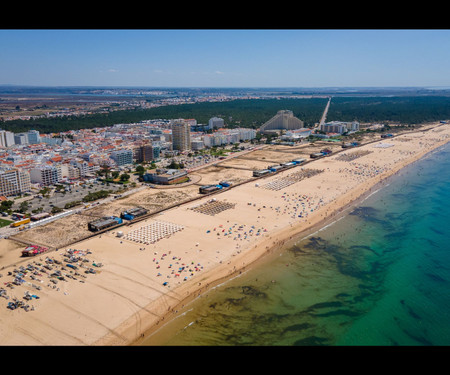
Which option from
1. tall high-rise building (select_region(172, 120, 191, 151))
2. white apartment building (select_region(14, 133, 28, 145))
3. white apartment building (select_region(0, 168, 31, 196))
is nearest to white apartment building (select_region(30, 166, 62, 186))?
white apartment building (select_region(0, 168, 31, 196))

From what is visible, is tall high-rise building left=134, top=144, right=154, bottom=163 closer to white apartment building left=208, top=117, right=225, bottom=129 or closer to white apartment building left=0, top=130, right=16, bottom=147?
white apartment building left=0, top=130, right=16, bottom=147

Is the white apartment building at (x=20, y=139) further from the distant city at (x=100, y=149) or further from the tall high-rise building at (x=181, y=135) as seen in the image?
the tall high-rise building at (x=181, y=135)

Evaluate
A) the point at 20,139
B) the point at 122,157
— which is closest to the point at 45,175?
the point at 122,157

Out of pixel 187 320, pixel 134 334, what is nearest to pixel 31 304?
pixel 134 334

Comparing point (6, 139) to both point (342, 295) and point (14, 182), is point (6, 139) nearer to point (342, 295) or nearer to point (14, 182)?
point (14, 182)

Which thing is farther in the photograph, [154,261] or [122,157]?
Result: [122,157]

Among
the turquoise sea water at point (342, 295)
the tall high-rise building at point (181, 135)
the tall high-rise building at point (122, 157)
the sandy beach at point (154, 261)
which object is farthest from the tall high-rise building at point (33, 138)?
the turquoise sea water at point (342, 295)
